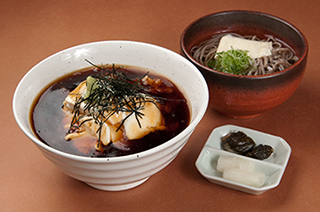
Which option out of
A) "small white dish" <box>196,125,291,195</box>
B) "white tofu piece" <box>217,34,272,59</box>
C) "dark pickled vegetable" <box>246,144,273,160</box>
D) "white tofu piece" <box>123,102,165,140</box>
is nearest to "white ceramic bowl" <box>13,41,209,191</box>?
"white tofu piece" <box>123,102,165,140</box>

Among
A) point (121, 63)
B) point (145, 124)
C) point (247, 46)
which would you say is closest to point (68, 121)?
point (145, 124)

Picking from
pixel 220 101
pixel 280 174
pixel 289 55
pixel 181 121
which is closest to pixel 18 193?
pixel 181 121

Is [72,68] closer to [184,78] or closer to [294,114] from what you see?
[184,78]

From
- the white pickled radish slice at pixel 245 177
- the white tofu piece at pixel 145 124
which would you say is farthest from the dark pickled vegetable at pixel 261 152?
the white tofu piece at pixel 145 124

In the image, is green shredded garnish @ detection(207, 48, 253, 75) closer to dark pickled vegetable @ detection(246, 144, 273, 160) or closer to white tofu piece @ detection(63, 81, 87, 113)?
dark pickled vegetable @ detection(246, 144, 273, 160)

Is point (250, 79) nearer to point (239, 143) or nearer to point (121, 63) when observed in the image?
point (239, 143)

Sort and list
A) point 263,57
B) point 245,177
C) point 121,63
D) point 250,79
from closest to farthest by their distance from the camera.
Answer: point 245,177
point 250,79
point 121,63
point 263,57
